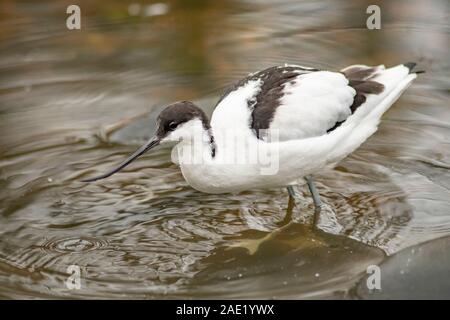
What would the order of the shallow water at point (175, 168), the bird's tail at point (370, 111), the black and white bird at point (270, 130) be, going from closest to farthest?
the shallow water at point (175, 168) < the black and white bird at point (270, 130) < the bird's tail at point (370, 111)

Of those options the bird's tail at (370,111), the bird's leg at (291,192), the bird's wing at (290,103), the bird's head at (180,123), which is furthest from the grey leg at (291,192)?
the bird's head at (180,123)

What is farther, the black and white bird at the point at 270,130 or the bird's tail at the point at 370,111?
the bird's tail at the point at 370,111

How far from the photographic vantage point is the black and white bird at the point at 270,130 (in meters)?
5.80

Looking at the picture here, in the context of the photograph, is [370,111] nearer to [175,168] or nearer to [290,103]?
[290,103]

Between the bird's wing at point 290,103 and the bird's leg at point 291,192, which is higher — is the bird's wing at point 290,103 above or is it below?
above

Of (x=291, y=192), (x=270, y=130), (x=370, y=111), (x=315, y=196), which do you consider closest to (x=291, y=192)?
(x=291, y=192)

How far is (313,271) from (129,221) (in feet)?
4.62

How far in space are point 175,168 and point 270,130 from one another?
1.45m

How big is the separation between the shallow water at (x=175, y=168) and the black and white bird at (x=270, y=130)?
41 cm

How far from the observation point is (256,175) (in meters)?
5.88

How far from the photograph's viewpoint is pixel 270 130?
586 cm

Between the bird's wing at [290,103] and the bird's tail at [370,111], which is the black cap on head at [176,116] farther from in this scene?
the bird's tail at [370,111]
